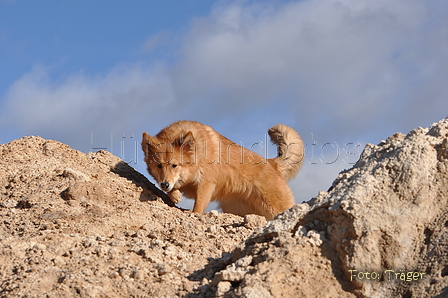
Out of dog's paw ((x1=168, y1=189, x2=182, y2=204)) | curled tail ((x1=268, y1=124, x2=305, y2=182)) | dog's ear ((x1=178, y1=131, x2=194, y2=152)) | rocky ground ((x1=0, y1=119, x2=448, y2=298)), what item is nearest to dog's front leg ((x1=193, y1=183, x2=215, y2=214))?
dog's paw ((x1=168, y1=189, x2=182, y2=204))

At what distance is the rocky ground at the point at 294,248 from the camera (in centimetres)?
390

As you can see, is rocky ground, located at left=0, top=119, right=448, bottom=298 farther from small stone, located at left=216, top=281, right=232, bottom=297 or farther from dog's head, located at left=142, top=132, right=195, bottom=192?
dog's head, located at left=142, top=132, right=195, bottom=192

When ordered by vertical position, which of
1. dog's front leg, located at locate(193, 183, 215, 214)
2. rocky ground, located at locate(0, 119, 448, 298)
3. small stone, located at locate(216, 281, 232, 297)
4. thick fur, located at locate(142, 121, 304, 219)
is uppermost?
thick fur, located at locate(142, 121, 304, 219)

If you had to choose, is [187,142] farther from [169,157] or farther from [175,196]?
[175,196]

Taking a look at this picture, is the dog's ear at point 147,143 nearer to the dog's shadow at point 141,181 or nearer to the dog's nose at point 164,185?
the dog's shadow at point 141,181

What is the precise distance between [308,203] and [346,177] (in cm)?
49

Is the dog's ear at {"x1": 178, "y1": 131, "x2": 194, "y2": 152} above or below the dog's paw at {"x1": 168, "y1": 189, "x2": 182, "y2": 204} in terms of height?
above

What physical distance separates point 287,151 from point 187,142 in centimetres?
236

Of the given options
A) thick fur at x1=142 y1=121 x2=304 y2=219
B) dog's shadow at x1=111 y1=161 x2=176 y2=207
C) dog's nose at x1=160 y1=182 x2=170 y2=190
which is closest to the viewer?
dog's shadow at x1=111 y1=161 x2=176 y2=207

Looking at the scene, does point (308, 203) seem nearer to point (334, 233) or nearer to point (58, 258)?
point (334, 233)

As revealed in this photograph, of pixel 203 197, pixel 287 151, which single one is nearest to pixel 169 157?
pixel 203 197

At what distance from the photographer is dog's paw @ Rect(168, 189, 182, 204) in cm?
804

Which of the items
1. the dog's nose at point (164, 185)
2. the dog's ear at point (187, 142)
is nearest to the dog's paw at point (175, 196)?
the dog's nose at point (164, 185)

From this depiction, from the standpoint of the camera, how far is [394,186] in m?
4.30
